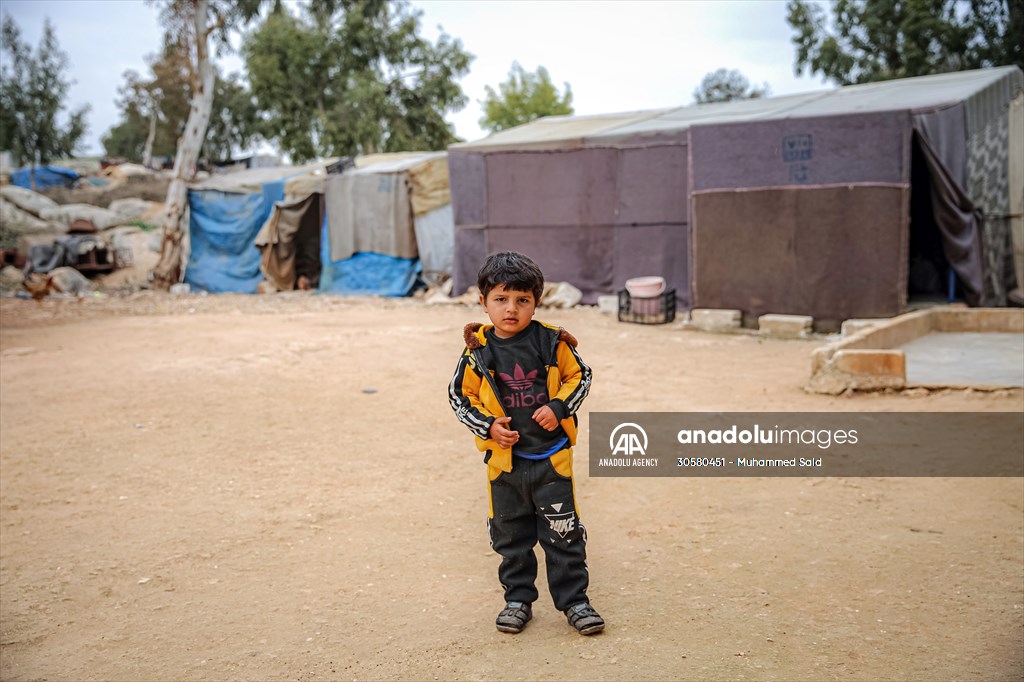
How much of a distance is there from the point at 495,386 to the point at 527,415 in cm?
13

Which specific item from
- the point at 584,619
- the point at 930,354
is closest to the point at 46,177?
the point at 930,354

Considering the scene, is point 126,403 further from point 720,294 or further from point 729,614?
point 720,294

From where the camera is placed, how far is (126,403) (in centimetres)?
618

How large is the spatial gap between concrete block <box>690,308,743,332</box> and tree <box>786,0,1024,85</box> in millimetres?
14337

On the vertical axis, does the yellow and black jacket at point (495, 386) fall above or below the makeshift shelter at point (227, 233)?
below

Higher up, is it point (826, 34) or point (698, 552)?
point (826, 34)

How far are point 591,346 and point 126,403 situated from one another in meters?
4.30

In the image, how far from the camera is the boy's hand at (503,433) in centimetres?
256

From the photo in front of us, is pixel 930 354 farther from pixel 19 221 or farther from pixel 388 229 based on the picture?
pixel 19 221

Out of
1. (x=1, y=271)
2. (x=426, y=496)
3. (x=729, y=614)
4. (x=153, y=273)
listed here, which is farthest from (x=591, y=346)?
(x=1, y=271)

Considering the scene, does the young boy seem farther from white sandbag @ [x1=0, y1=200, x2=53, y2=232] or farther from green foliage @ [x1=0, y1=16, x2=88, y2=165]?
green foliage @ [x1=0, y1=16, x2=88, y2=165]

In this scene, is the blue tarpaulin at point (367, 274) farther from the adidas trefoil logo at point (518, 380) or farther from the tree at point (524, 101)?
the tree at point (524, 101)

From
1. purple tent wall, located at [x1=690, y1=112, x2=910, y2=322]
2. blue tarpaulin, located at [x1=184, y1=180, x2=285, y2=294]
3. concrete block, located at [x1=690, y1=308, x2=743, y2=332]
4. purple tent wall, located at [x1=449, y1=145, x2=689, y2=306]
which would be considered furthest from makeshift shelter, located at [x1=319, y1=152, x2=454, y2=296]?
concrete block, located at [x1=690, y1=308, x2=743, y2=332]

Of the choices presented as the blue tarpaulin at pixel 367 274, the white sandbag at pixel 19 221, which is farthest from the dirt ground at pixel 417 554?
the white sandbag at pixel 19 221
